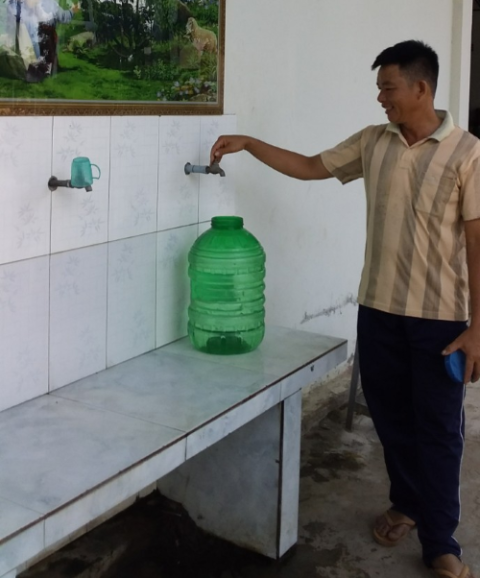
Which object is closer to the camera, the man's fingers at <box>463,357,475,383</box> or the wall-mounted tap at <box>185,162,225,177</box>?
the man's fingers at <box>463,357,475,383</box>

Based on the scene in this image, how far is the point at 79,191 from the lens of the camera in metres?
2.09

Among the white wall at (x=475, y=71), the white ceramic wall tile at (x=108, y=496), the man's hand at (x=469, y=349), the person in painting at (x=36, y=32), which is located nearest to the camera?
the white ceramic wall tile at (x=108, y=496)

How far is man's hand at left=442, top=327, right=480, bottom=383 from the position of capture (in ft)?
7.14

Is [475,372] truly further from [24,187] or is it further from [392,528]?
[24,187]

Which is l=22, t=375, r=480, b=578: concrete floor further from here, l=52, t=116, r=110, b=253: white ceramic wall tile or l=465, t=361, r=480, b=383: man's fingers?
l=52, t=116, r=110, b=253: white ceramic wall tile

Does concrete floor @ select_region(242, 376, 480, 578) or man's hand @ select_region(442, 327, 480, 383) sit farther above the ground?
man's hand @ select_region(442, 327, 480, 383)

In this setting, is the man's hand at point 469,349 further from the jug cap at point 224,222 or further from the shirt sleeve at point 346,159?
the jug cap at point 224,222

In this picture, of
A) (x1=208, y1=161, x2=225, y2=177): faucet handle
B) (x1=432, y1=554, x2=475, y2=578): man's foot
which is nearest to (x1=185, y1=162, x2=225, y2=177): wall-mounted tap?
(x1=208, y1=161, x2=225, y2=177): faucet handle

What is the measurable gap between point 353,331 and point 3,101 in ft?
7.70

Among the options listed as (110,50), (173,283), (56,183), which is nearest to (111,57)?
(110,50)

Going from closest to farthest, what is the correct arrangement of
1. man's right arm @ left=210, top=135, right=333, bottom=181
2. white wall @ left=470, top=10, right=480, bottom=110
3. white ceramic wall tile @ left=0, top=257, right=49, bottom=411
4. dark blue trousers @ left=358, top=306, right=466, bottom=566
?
white ceramic wall tile @ left=0, top=257, right=49, bottom=411, dark blue trousers @ left=358, top=306, right=466, bottom=566, man's right arm @ left=210, top=135, right=333, bottom=181, white wall @ left=470, top=10, right=480, bottom=110

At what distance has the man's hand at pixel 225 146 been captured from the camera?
245cm

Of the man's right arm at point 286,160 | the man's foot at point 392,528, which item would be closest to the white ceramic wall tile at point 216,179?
the man's right arm at point 286,160

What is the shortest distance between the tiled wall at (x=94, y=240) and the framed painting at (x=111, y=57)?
0.16 ft
